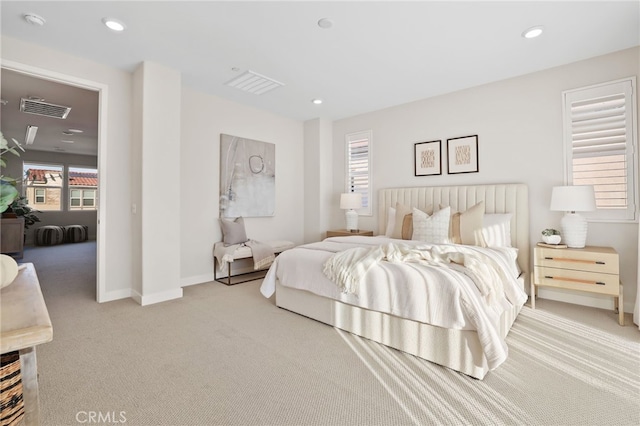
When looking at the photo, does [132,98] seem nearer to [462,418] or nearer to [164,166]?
[164,166]

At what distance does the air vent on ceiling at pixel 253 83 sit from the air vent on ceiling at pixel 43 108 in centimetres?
297

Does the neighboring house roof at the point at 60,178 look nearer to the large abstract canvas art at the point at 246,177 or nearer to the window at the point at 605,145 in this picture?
the large abstract canvas art at the point at 246,177

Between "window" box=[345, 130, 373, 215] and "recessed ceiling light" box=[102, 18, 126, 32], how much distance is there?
359cm

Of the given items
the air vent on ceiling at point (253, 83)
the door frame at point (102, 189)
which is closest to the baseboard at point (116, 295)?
the door frame at point (102, 189)

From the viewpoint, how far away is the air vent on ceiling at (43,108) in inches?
178

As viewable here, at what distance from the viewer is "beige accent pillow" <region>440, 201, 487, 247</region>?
3469mm

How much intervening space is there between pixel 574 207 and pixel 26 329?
155 inches

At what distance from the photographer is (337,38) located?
2.94 m

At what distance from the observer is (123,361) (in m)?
2.18

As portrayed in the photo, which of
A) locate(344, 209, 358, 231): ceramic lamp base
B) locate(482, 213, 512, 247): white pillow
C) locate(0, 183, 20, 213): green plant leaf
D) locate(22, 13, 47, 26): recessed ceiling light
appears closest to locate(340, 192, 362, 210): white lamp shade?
Result: locate(344, 209, 358, 231): ceramic lamp base

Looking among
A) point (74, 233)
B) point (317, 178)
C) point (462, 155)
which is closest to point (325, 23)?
point (462, 155)

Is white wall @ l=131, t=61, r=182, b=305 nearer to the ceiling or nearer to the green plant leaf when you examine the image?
the ceiling

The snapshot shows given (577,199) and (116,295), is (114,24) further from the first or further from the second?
(577,199)

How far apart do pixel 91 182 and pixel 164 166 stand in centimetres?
813
